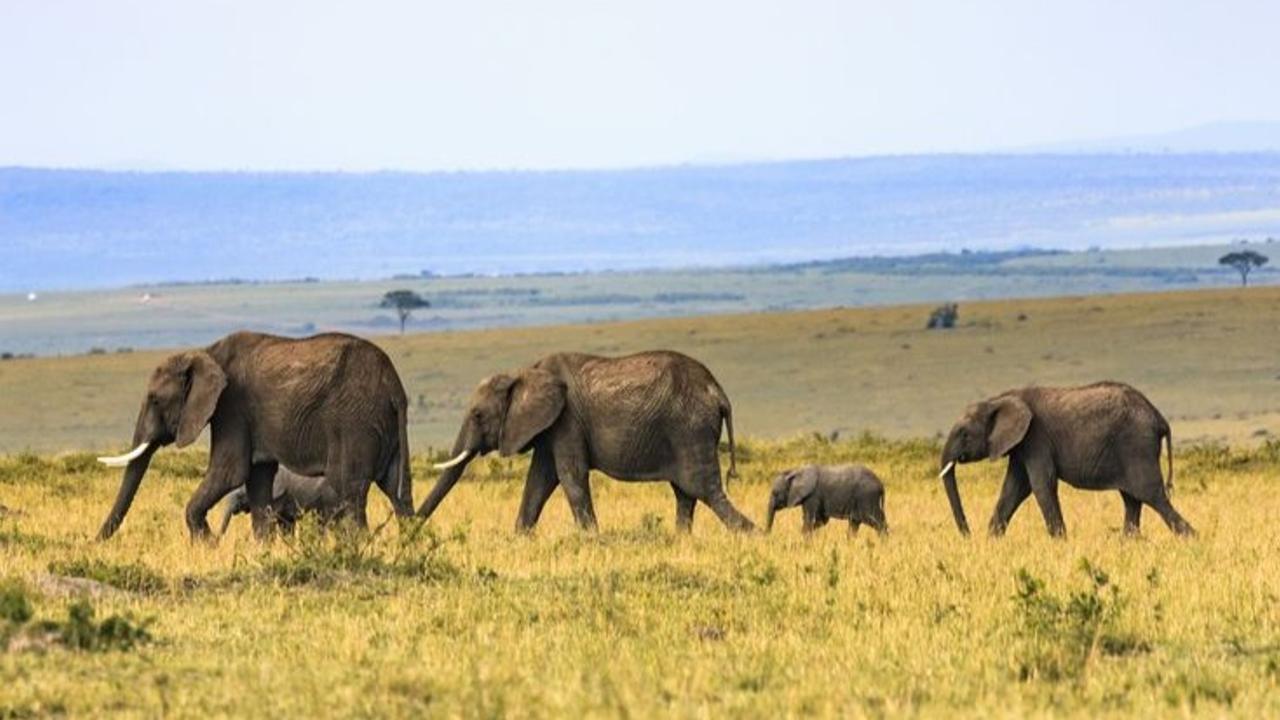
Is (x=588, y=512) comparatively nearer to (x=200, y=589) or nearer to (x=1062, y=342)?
(x=200, y=589)

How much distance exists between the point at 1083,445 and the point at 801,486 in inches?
115

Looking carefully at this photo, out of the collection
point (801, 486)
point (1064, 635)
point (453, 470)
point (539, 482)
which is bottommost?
point (801, 486)

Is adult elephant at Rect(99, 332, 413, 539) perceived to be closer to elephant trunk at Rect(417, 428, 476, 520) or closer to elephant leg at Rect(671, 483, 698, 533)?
elephant trunk at Rect(417, 428, 476, 520)

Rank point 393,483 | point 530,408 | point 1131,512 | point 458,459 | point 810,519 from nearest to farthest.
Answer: point 393,483 → point 530,408 → point 458,459 → point 1131,512 → point 810,519

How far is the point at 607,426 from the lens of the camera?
2230cm

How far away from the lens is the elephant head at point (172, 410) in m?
20.3

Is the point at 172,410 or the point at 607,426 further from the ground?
the point at 172,410

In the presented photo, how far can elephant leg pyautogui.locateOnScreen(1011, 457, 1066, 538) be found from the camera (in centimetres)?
2220

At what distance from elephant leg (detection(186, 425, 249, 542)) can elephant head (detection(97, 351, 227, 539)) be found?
21 cm

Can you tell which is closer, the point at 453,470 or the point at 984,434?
the point at 453,470

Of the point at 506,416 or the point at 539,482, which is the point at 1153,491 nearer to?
the point at 539,482

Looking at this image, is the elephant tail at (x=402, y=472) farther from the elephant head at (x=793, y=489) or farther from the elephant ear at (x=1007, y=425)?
the elephant ear at (x=1007, y=425)

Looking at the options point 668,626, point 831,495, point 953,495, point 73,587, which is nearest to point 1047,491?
point 953,495

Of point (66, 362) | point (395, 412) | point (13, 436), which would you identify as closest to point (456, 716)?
point (395, 412)
